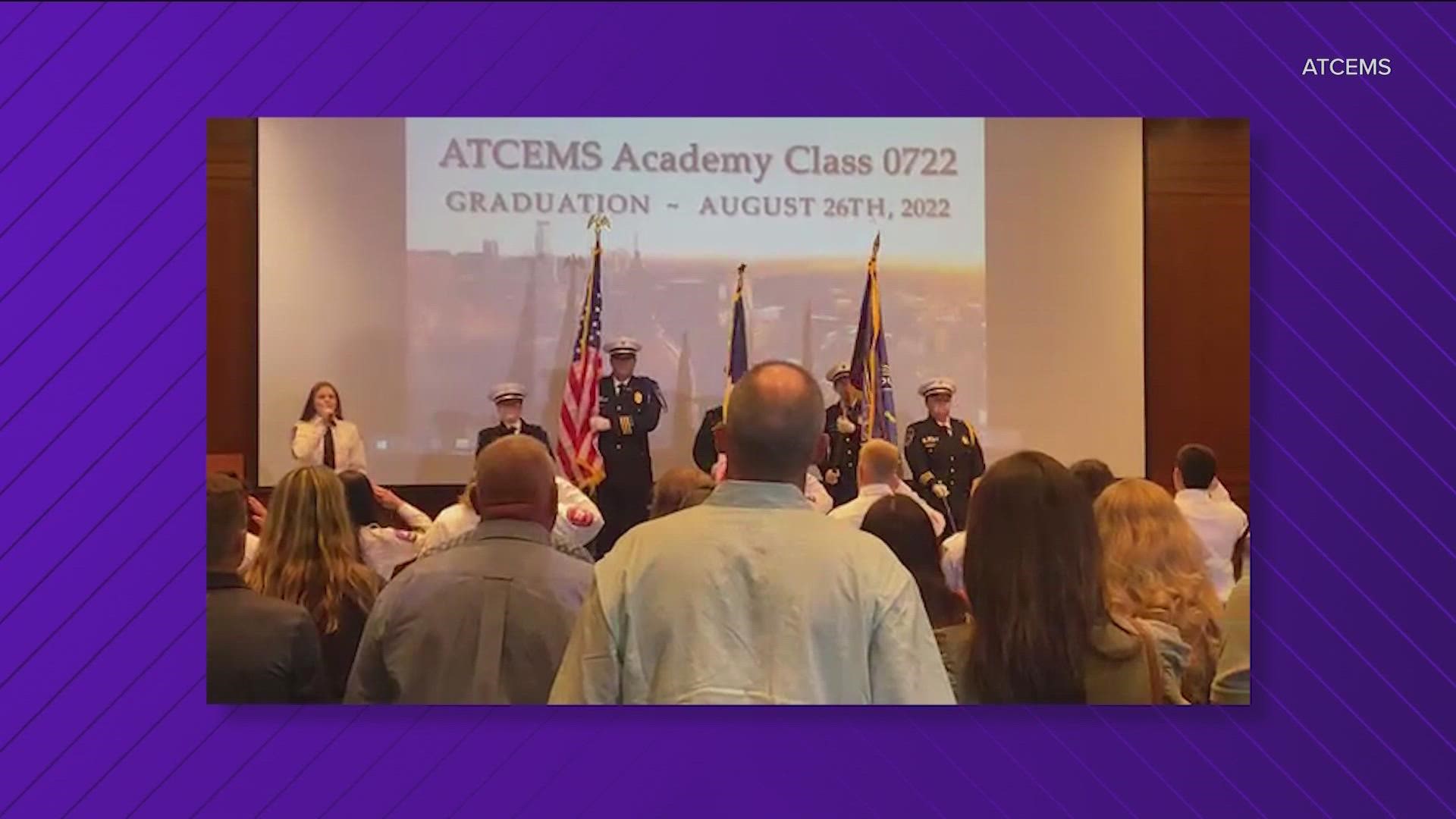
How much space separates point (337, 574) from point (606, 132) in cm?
106

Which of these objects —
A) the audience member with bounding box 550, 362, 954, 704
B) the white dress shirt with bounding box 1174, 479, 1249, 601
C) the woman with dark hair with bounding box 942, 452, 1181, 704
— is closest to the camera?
the audience member with bounding box 550, 362, 954, 704

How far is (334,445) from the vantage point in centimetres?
251

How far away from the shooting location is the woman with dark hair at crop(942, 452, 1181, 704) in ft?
7.98

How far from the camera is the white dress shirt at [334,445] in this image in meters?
2.49

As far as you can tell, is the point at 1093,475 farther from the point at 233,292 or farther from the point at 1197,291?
the point at 233,292

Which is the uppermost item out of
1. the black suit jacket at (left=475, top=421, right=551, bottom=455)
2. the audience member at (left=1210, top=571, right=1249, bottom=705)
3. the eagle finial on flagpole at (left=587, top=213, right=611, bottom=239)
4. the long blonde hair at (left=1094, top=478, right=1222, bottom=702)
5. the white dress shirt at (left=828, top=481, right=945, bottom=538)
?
the eagle finial on flagpole at (left=587, top=213, right=611, bottom=239)

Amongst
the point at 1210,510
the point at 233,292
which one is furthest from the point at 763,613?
the point at 233,292

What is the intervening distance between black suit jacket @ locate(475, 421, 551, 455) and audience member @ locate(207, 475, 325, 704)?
19.2 inches

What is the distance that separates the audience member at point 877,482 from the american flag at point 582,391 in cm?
51

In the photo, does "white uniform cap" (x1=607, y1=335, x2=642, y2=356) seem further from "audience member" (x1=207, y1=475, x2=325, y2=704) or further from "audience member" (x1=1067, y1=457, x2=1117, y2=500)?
"audience member" (x1=1067, y1=457, x2=1117, y2=500)

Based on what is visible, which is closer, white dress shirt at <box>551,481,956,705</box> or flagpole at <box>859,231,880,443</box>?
white dress shirt at <box>551,481,956,705</box>

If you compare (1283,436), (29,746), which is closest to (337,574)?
(29,746)

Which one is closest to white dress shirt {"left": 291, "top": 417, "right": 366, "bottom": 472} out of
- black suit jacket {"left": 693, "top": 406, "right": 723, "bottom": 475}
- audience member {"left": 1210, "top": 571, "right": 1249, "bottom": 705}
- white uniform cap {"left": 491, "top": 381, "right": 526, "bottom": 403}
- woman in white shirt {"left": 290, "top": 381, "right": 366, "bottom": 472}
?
woman in white shirt {"left": 290, "top": 381, "right": 366, "bottom": 472}

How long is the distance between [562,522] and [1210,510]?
4.36 feet
